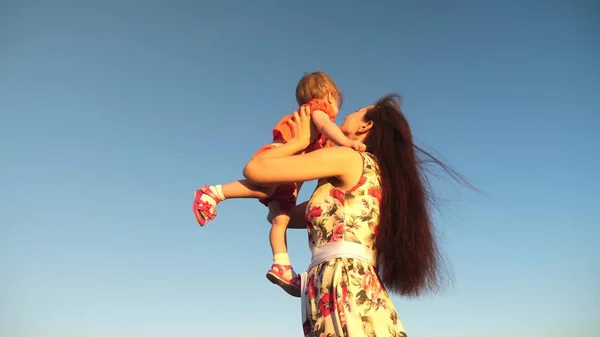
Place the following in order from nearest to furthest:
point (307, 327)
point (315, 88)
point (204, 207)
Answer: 1. point (307, 327)
2. point (204, 207)
3. point (315, 88)

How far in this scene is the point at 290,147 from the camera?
3158mm

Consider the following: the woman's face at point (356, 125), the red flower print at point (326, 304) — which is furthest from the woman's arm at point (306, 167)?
the red flower print at point (326, 304)

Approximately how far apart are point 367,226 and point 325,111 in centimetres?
109

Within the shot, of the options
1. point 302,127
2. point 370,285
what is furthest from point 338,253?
point 302,127

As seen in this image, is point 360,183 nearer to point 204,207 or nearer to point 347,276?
point 347,276

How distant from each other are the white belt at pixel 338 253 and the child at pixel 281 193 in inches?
15.9

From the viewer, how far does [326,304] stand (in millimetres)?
2697

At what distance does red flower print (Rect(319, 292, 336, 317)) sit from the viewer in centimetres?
268

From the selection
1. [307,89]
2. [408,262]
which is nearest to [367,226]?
[408,262]

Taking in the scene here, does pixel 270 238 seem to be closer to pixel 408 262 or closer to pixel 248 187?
pixel 248 187

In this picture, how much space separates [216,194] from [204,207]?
115 mm

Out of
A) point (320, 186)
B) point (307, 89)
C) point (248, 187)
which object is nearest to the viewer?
point (320, 186)

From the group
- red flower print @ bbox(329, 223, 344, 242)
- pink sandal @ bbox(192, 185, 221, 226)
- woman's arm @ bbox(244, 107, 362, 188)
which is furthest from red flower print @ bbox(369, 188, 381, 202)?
pink sandal @ bbox(192, 185, 221, 226)

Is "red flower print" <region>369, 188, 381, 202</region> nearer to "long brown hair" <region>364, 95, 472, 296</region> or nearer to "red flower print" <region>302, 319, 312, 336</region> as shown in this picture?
"long brown hair" <region>364, 95, 472, 296</region>
